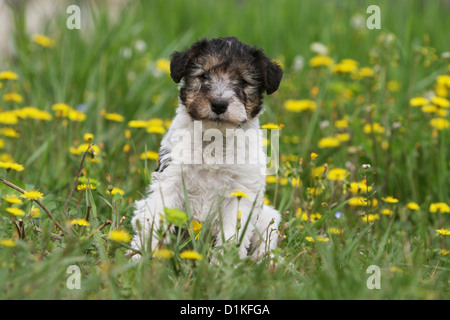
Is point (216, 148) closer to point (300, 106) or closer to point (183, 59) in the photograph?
point (183, 59)

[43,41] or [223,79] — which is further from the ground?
[43,41]

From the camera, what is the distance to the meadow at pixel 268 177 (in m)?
2.92

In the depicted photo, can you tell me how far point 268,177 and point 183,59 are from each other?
1.37 m

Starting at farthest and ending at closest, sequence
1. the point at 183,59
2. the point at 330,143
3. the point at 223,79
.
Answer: the point at 330,143, the point at 183,59, the point at 223,79

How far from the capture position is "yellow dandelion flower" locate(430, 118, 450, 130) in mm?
5375

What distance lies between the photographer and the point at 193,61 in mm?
3939

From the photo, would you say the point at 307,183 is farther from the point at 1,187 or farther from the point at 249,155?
the point at 1,187

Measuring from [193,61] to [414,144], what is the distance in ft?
8.71

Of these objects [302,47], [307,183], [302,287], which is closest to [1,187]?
[302,287]

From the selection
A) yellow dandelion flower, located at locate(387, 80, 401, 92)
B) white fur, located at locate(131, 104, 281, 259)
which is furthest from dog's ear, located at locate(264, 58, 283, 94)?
yellow dandelion flower, located at locate(387, 80, 401, 92)

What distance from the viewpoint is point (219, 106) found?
357cm

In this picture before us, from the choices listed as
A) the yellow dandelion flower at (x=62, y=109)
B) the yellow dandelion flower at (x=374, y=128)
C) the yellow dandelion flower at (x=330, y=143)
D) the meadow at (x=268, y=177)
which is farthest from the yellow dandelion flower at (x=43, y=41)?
the yellow dandelion flower at (x=374, y=128)

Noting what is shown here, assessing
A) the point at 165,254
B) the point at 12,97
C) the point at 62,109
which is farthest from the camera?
the point at 12,97

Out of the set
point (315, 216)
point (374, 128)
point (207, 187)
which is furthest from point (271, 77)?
point (374, 128)
